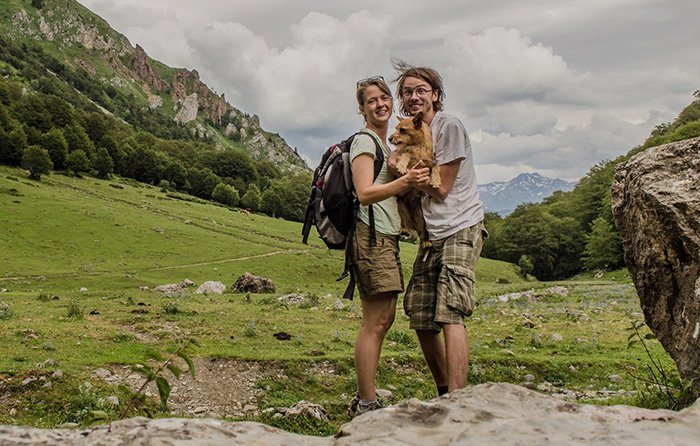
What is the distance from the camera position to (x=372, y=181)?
6.35 m

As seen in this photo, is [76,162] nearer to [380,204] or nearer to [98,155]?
[98,155]

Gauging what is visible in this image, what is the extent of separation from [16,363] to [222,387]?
4009 millimetres

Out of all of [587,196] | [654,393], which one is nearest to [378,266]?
[654,393]

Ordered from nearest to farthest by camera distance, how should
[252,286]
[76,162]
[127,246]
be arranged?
1. [252,286]
2. [127,246]
3. [76,162]

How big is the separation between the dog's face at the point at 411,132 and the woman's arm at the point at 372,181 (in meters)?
0.38

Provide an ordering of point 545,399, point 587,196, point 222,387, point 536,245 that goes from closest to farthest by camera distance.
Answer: point 545,399 → point 222,387 → point 536,245 → point 587,196

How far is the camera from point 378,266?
21.1 feet

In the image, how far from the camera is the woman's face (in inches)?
263

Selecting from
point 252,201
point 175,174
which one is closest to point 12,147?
point 175,174

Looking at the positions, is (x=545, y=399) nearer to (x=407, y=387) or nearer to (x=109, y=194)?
(x=407, y=387)

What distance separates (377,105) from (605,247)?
81789mm

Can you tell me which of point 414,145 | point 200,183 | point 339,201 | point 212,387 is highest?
point 200,183

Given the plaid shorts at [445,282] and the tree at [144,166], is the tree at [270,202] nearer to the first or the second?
the tree at [144,166]

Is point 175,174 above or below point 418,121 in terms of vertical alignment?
above
